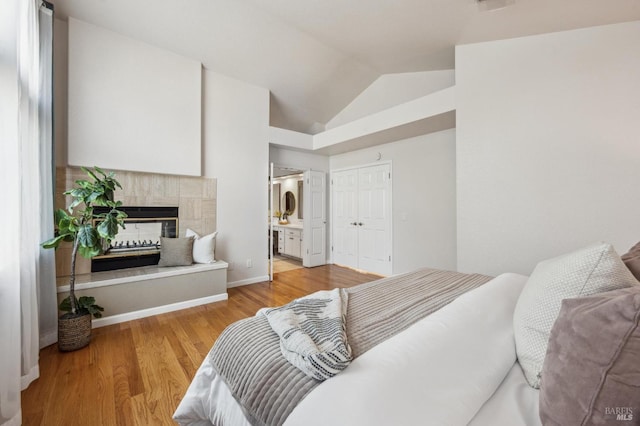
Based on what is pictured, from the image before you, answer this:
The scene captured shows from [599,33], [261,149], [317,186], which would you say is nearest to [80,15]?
[261,149]

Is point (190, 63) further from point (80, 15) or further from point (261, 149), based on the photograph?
point (261, 149)

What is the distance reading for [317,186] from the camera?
5336 mm

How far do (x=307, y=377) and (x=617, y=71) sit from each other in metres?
3.39

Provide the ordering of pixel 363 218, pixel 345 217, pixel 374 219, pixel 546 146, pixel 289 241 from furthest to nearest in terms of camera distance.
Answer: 1. pixel 289 241
2. pixel 345 217
3. pixel 363 218
4. pixel 374 219
5. pixel 546 146

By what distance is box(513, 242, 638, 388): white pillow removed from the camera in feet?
2.45

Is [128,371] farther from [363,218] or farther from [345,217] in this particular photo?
[345,217]

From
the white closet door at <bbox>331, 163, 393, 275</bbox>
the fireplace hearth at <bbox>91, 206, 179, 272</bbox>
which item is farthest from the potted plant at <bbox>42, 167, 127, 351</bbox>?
the white closet door at <bbox>331, 163, 393, 275</bbox>

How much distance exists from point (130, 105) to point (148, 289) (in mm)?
2163

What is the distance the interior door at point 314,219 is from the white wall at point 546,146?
2.86m

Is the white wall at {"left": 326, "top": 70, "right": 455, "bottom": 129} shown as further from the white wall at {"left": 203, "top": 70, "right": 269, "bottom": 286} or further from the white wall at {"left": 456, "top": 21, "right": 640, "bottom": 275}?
the white wall at {"left": 203, "top": 70, "right": 269, "bottom": 286}

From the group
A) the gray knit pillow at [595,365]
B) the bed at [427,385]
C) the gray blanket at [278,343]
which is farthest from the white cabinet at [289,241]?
the gray knit pillow at [595,365]

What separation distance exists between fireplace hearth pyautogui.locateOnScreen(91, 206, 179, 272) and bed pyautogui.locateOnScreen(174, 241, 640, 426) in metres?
2.84

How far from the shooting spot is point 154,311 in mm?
2867

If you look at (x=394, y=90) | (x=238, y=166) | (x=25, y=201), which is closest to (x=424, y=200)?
(x=394, y=90)
